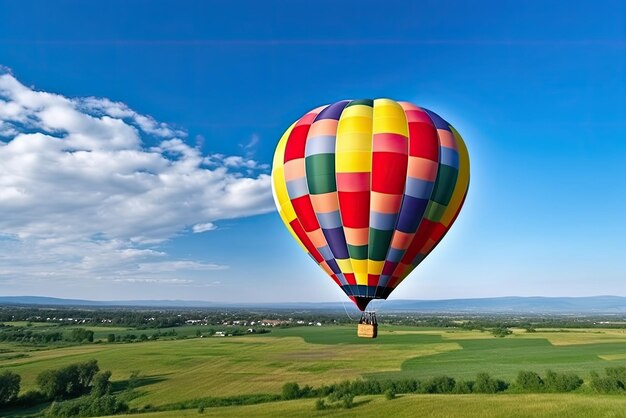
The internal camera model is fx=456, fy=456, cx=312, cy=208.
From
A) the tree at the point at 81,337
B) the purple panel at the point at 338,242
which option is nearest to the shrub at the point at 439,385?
the purple panel at the point at 338,242

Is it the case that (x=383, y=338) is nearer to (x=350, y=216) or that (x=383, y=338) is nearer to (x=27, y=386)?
(x=27, y=386)

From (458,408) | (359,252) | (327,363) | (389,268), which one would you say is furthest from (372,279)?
(327,363)

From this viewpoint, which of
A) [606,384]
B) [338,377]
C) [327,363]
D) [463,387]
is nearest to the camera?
Answer: [606,384]

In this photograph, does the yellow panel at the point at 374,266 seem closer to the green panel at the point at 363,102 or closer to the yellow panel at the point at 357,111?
the yellow panel at the point at 357,111

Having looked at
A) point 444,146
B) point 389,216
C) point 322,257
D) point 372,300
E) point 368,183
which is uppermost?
point 444,146

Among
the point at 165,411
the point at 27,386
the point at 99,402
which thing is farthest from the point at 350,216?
the point at 27,386

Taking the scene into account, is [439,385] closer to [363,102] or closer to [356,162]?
[356,162]
